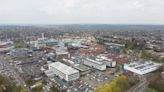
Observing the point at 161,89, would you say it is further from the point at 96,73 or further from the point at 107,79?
the point at 96,73

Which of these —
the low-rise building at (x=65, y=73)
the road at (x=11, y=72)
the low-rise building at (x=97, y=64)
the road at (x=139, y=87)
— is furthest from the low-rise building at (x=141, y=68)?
the road at (x=11, y=72)

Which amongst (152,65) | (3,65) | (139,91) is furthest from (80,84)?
(3,65)

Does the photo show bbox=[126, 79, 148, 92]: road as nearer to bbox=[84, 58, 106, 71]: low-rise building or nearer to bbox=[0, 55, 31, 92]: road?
bbox=[84, 58, 106, 71]: low-rise building

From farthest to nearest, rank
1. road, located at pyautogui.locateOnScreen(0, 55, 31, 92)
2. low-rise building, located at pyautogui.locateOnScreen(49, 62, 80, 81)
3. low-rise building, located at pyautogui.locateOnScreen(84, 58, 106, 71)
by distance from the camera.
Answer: low-rise building, located at pyautogui.locateOnScreen(84, 58, 106, 71) → low-rise building, located at pyautogui.locateOnScreen(49, 62, 80, 81) → road, located at pyautogui.locateOnScreen(0, 55, 31, 92)

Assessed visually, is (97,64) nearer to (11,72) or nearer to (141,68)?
(141,68)

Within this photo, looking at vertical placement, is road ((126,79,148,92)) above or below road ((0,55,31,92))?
above

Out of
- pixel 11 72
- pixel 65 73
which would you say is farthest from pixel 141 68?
pixel 11 72

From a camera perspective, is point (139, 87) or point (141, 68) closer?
point (139, 87)

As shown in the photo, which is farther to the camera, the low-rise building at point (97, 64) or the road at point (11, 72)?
the low-rise building at point (97, 64)

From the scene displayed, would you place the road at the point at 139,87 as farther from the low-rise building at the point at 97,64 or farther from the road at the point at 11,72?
the road at the point at 11,72

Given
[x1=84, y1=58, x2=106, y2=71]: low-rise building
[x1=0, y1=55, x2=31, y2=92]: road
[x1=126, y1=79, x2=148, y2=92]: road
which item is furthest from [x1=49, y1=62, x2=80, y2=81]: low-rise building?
[x1=126, y1=79, x2=148, y2=92]: road

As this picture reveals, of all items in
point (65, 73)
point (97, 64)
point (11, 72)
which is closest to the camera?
point (65, 73)

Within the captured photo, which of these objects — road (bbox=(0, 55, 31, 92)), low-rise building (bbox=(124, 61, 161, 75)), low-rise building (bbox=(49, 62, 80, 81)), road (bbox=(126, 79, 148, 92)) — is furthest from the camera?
low-rise building (bbox=(124, 61, 161, 75))
